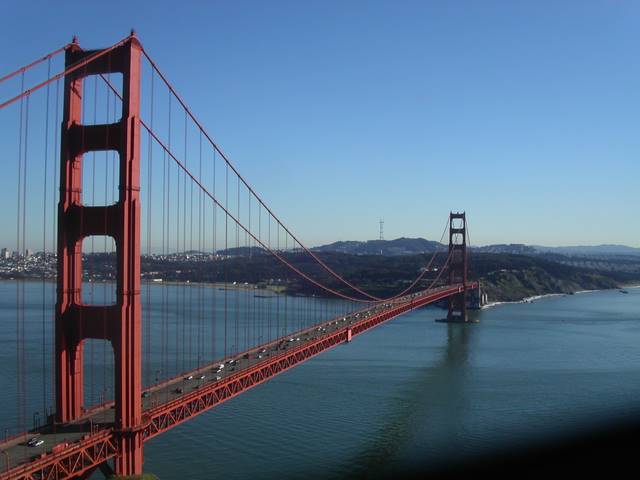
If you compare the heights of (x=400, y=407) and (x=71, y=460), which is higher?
(x=71, y=460)

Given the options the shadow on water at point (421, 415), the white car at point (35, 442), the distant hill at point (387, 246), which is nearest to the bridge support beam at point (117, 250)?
the white car at point (35, 442)

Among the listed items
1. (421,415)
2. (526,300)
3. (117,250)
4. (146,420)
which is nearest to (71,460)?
(146,420)

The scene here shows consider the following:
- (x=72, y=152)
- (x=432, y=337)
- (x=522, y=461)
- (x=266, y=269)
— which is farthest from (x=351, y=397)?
(x=266, y=269)

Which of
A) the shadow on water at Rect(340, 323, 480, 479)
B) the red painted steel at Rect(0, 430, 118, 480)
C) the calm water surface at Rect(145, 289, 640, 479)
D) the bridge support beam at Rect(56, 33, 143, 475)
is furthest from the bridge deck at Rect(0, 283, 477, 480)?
the shadow on water at Rect(340, 323, 480, 479)

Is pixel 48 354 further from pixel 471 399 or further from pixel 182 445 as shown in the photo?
pixel 471 399

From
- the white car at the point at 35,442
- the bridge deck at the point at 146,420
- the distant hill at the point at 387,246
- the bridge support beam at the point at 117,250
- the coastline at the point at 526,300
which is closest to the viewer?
the bridge deck at the point at 146,420

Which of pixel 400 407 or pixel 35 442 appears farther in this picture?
pixel 400 407

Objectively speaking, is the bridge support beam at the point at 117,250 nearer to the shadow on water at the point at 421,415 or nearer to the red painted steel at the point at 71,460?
the red painted steel at the point at 71,460

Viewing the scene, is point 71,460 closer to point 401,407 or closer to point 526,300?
point 401,407
